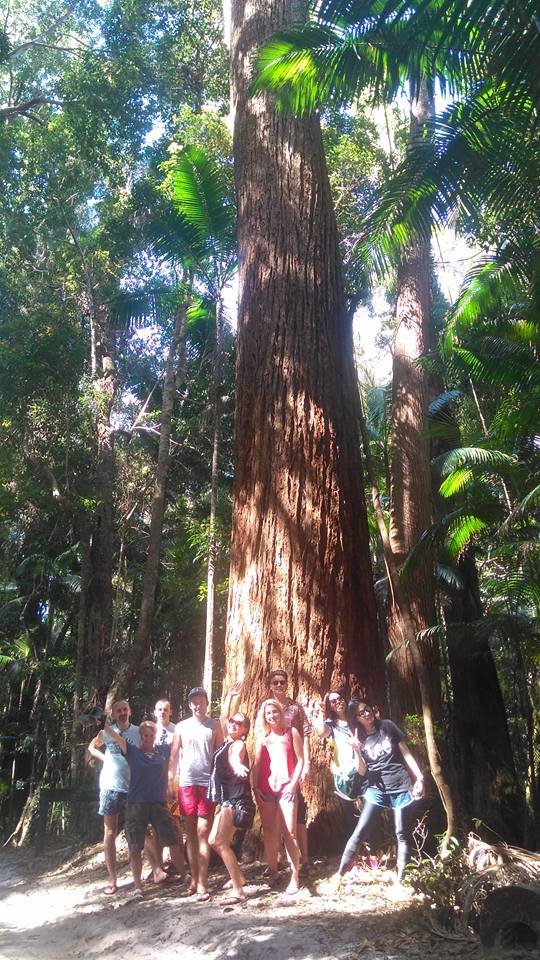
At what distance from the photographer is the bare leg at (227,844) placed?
4.52 m

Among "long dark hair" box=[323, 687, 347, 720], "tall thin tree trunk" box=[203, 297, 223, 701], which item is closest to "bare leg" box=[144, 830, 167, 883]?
"long dark hair" box=[323, 687, 347, 720]

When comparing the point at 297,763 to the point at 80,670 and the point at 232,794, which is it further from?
the point at 80,670

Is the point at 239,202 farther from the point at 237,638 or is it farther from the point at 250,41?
the point at 237,638

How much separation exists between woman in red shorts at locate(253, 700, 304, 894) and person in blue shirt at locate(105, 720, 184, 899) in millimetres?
912

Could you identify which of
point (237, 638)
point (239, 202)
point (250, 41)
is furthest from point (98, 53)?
point (237, 638)

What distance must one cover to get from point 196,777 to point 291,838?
2.80ft

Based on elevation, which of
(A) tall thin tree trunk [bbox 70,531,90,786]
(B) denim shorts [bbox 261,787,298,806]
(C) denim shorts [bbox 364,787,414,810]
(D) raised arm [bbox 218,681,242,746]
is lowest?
(C) denim shorts [bbox 364,787,414,810]

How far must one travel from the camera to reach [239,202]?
23.1 feet

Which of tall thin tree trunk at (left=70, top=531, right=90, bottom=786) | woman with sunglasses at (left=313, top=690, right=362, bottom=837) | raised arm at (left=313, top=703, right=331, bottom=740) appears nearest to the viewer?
woman with sunglasses at (left=313, top=690, right=362, bottom=837)

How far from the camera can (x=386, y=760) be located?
4836 mm

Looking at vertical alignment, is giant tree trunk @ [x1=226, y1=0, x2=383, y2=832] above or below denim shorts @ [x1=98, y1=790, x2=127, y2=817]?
above

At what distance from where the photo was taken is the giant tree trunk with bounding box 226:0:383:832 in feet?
17.7

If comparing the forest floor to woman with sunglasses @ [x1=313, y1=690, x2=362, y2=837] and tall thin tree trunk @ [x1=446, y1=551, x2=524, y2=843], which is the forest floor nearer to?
woman with sunglasses @ [x1=313, y1=690, x2=362, y2=837]

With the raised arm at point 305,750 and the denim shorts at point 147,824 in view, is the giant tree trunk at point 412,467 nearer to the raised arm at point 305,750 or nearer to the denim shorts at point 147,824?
the raised arm at point 305,750
